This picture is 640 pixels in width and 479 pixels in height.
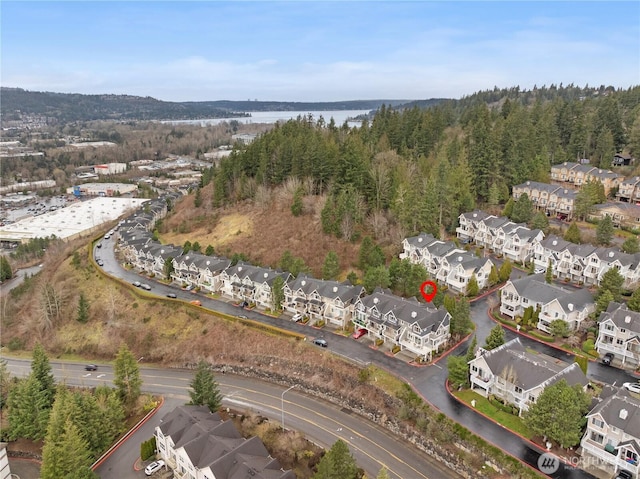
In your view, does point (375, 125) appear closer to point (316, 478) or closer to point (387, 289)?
point (387, 289)

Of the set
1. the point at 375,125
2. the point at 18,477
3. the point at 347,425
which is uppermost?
the point at 375,125

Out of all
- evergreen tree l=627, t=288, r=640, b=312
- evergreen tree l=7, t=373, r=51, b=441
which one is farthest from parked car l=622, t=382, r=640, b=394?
evergreen tree l=7, t=373, r=51, b=441

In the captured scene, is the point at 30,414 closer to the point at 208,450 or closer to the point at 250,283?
the point at 208,450

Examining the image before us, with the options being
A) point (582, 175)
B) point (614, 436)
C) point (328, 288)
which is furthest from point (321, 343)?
point (582, 175)

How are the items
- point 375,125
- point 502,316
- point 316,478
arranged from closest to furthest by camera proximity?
point 316,478 < point 502,316 < point 375,125

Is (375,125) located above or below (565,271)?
above

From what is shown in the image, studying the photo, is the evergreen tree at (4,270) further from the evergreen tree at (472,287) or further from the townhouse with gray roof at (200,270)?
the evergreen tree at (472,287)

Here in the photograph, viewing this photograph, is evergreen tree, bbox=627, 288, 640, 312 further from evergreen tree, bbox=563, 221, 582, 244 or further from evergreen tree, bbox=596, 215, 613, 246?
evergreen tree, bbox=563, 221, 582, 244

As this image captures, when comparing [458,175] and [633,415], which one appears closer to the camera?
[633,415]

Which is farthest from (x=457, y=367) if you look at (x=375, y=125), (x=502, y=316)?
(x=375, y=125)
